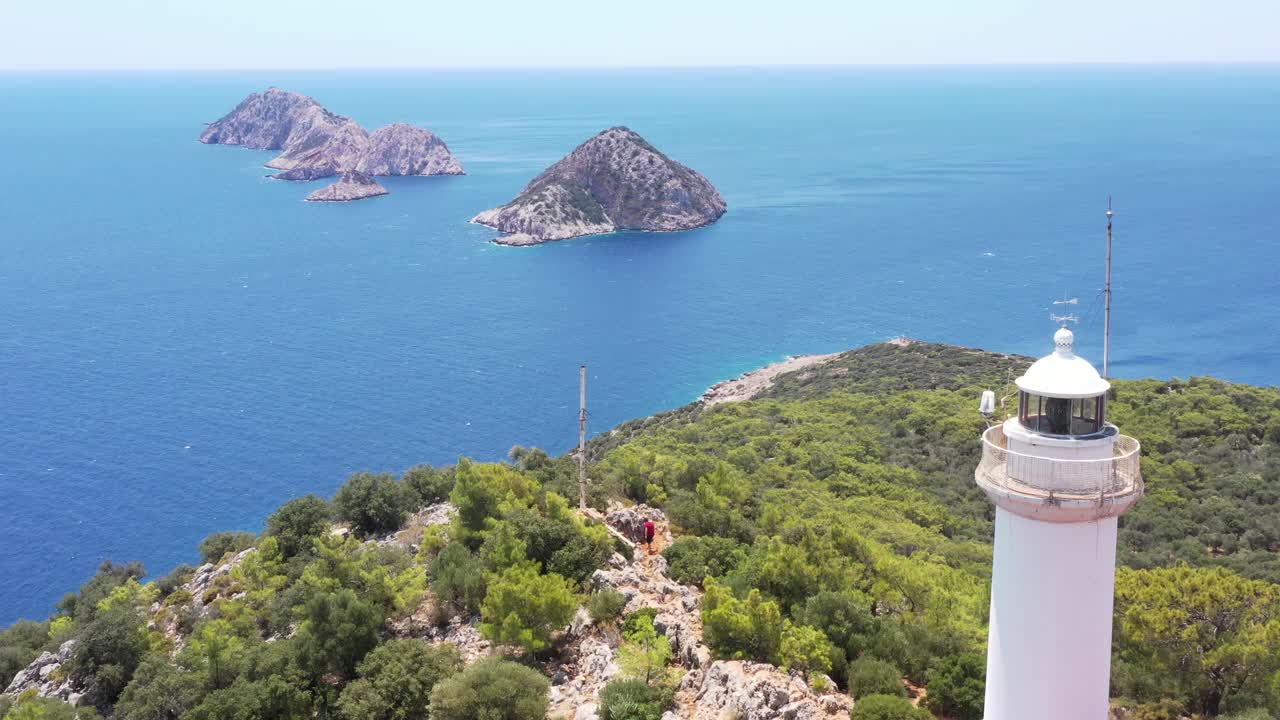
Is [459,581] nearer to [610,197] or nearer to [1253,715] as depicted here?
[1253,715]

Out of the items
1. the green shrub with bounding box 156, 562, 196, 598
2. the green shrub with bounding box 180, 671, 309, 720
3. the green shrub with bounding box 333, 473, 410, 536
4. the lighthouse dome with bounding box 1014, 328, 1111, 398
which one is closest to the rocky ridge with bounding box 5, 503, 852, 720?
the green shrub with bounding box 333, 473, 410, 536

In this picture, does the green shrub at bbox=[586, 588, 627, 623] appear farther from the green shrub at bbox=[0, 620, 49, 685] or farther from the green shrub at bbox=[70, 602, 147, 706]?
the green shrub at bbox=[0, 620, 49, 685]

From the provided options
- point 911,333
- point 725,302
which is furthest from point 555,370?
point 911,333

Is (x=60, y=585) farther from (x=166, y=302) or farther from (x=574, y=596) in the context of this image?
(x=166, y=302)

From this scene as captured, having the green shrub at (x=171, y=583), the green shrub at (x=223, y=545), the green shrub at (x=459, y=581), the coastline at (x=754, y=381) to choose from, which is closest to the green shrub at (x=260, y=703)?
the green shrub at (x=459, y=581)

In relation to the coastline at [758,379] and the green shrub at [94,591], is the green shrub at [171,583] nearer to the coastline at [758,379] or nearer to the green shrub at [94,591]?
the green shrub at [94,591]
